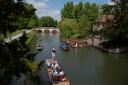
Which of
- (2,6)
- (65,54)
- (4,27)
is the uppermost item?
(2,6)

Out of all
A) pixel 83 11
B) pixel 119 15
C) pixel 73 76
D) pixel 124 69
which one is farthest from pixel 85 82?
pixel 83 11

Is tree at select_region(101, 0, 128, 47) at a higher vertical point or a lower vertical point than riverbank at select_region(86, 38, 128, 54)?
higher

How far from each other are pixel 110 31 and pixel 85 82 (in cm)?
2687

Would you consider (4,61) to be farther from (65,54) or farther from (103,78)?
(65,54)

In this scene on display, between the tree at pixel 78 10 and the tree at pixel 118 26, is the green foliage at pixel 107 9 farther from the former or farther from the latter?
the tree at pixel 78 10

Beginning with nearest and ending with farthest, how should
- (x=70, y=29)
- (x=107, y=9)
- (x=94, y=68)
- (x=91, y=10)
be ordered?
(x=94, y=68) < (x=107, y=9) < (x=70, y=29) < (x=91, y=10)

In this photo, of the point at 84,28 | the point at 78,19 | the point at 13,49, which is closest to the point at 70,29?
the point at 84,28

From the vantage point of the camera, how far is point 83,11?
12044cm

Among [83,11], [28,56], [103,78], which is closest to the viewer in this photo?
[28,56]

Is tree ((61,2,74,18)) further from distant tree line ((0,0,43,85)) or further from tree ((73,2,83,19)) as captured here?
distant tree line ((0,0,43,85))

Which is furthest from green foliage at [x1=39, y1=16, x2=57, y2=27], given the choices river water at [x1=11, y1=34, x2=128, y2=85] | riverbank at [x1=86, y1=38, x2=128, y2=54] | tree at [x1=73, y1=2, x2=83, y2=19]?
river water at [x1=11, y1=34, x2=128, y2=85]

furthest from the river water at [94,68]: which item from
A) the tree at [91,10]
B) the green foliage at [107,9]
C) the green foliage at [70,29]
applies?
the tree at [91,10]

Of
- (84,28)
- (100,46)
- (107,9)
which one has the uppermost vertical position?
(107,9)

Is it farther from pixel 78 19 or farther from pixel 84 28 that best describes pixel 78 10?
pixel 84 28
